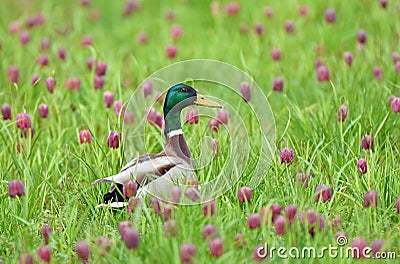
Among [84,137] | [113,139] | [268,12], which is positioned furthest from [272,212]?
[268,12]

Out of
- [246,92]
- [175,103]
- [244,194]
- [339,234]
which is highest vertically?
[175,103]

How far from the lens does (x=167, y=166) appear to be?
346 centimetres

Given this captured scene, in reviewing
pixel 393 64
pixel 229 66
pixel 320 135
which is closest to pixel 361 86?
pixel 393 64

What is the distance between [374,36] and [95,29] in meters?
2.47

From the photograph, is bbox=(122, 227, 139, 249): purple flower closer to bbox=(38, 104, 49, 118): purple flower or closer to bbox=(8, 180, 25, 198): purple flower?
Result: bbox=(8, 180, 25, 198): purple flower

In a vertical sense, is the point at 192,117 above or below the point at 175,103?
below

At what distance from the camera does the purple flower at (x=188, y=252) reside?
9.05 feet

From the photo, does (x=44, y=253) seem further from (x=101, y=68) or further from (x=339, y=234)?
(x=101, y=68)

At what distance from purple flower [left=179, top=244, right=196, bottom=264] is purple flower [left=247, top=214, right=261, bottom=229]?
33cm

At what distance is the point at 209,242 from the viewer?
111 inches

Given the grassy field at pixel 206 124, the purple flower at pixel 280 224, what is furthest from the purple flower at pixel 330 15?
the purple flower at pixel 280 224

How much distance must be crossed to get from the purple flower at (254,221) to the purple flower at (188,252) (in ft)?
1.09

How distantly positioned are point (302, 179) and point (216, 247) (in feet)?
2.71

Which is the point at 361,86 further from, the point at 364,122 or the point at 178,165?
the point at 178,165
